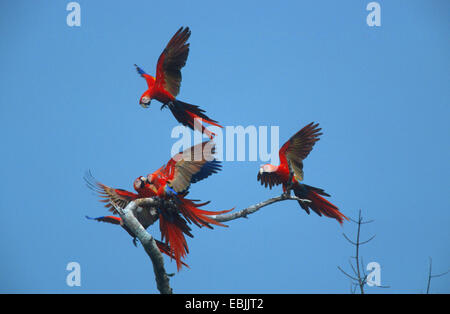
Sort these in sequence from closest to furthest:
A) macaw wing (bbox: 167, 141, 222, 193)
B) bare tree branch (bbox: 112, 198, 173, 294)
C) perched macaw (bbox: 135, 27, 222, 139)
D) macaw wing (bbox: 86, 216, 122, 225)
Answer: bare tree branch (bbox: 112, 198, 173, 294)
macaw wing (bbox: 167, 141, 222, 193)
macaw wing (bbox: 86, 216, 122, 225)
perched macaw (bbox: 135, 27, 222, 139)

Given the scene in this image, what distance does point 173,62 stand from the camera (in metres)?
5.07

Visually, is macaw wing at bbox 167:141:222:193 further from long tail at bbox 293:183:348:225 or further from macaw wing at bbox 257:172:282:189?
long tail at bbox 293:183:348:225

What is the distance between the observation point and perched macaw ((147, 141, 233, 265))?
188 inches

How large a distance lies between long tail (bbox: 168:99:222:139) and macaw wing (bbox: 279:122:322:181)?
0.74m

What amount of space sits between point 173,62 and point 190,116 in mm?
546

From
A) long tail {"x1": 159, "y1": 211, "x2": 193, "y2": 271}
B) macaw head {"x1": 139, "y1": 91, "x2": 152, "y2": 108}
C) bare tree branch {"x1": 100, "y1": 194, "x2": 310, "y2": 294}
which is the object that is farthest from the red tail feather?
macaw head {"x1": 139, "y1": 91, "x2": 152, "y2": 108}

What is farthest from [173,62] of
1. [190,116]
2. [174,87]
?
[190,116]

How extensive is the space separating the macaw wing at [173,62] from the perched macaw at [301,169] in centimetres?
124

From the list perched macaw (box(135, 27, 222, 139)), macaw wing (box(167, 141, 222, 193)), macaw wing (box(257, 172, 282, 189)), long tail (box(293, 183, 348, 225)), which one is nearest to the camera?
macaw wing (box(167, 141, 222, 193))

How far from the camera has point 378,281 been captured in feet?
17.1
